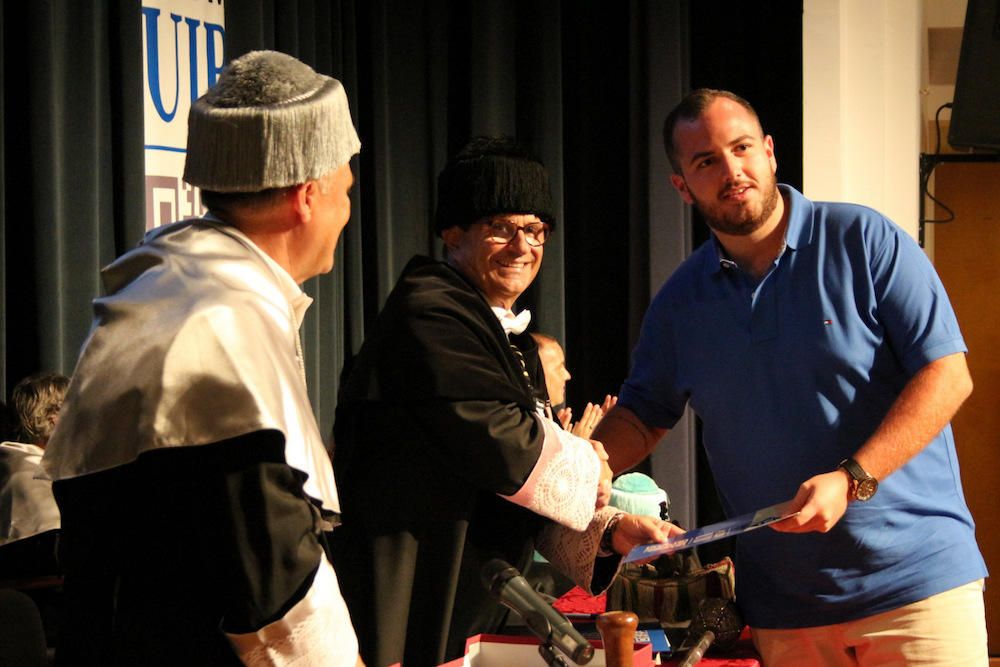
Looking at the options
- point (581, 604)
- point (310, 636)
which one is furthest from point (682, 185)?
point (310, 636)

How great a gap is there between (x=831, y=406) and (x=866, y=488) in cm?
18

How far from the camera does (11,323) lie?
353cm

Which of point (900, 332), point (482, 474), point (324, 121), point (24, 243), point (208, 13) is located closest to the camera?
point (324, 121)

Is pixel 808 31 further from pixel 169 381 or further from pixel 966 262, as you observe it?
pixel 169 381

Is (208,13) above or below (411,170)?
above

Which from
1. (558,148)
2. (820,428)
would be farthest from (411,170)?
(820,428)

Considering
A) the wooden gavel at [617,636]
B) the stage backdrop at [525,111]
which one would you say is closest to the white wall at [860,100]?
the stage backdrop at [525,111]

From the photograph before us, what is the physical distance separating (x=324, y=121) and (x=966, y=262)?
4.70 meters

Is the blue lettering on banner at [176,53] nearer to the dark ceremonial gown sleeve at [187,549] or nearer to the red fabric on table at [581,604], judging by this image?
Result: the red fabric on table at [581,604]

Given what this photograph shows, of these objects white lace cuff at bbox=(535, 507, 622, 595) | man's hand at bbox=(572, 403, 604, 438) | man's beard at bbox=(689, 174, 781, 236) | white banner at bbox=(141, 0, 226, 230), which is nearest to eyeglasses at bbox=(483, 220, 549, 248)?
man's beard at bbox=(689, 174, 781, 236)

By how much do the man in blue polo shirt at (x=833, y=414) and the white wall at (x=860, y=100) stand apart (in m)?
2.52

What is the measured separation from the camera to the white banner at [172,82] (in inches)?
151

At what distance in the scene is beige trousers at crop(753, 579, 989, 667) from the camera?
1992 mm

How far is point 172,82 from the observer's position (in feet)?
12.8
